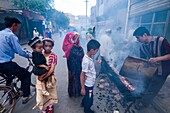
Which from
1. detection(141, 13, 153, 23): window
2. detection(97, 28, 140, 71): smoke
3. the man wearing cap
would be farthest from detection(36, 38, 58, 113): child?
detection(141, 13, 153, 23): window

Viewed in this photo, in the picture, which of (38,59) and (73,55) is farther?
(73,55)

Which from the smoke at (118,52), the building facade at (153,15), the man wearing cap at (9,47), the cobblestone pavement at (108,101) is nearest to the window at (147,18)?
the building facade at (153,15)

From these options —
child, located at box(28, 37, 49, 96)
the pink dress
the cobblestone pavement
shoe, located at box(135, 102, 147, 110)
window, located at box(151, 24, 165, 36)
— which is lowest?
the cobblestone pavement

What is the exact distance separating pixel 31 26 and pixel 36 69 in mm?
17771

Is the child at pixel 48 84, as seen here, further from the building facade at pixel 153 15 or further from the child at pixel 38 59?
the building facade at pixel 153 15

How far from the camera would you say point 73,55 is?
11.6 feet

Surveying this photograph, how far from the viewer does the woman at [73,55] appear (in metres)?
3.50

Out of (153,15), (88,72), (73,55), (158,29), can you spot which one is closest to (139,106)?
(88,72)

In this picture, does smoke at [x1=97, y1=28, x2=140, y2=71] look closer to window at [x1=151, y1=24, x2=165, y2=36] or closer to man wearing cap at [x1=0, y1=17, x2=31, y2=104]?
window at [x1=151, y1=24, x2=165, y2=36]

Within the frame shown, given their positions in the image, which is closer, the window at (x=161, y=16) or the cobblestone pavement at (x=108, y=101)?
the cobblestone pavement at (x=108, y=101)

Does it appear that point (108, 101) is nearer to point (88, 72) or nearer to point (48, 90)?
point (88, 72)

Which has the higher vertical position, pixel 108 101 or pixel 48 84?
pixel 48 84

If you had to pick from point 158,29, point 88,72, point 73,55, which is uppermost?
point 158,29

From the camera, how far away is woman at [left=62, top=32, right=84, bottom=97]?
3.50m
